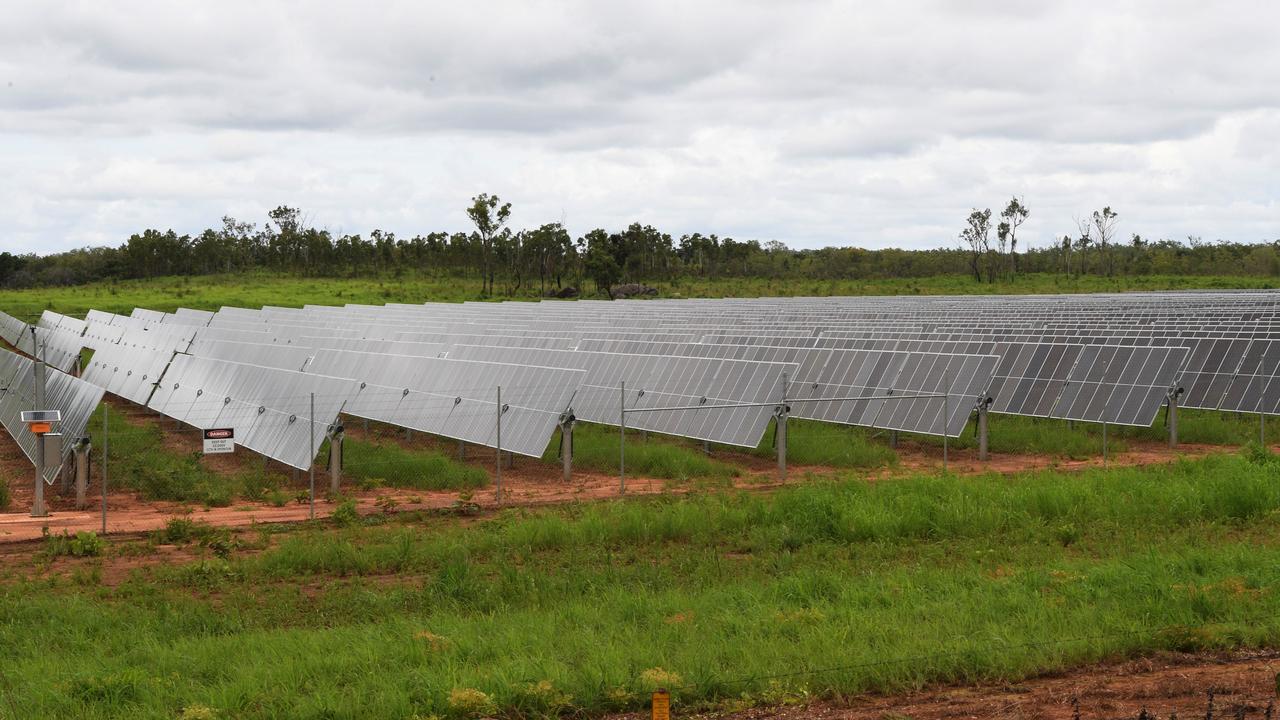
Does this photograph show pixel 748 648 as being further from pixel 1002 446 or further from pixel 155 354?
pixel 155 354

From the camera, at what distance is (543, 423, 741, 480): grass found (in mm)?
20312

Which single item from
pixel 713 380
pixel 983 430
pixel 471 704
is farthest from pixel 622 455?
pixel 471 704

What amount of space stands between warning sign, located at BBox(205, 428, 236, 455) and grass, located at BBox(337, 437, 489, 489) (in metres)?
2.78

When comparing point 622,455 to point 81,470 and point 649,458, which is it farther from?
point 81,470

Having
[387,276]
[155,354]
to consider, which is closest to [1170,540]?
[155,354]

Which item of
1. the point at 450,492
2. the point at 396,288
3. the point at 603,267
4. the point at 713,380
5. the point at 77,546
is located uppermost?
the point at 603,267

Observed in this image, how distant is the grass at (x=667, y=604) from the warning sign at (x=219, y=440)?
2.27 metres

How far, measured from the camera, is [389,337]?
4112 cm

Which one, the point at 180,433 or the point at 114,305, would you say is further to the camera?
the point at 114,305

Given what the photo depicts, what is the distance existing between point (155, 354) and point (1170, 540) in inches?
1053

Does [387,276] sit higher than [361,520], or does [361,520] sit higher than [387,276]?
[387,276]

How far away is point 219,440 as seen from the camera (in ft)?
55.5

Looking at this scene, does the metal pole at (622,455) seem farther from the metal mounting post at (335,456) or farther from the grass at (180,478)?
the grass at (180,478)

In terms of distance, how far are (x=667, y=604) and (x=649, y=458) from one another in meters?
10.2
